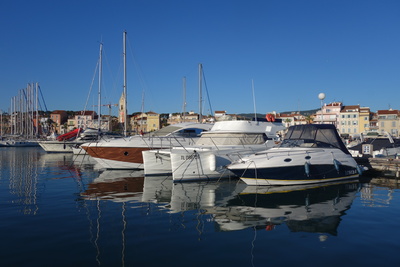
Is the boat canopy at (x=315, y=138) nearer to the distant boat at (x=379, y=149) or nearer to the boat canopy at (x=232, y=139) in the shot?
the boat canopy at (x=232, y=139)

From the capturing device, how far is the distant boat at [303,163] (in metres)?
14.2

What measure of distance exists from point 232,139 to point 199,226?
427 inches

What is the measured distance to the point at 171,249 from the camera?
22.8 feet

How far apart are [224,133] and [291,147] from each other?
4755 millimetres

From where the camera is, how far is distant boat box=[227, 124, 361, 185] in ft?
46.6

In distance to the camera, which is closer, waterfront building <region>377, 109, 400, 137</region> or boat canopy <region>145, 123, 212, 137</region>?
boat canopy <region>145, 123, 212, 137</region>

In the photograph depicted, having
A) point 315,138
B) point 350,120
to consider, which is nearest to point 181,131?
point 315,138

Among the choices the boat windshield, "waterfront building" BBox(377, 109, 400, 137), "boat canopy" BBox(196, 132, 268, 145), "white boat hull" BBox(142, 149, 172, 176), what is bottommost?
"white boat hull" BBox(142, 149, 172, 176)

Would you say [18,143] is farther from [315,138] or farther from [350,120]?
[350,120]

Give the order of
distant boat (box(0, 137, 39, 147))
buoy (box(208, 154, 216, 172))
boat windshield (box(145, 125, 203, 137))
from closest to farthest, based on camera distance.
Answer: buoy (box(208, 154, 216, 172))
boat windshield (box(145, 125, 203, 137))
distant boat (box(0, 137, 39, 147))

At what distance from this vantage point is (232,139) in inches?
755

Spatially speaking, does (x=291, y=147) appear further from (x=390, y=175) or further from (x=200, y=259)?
(x=200, y=259)

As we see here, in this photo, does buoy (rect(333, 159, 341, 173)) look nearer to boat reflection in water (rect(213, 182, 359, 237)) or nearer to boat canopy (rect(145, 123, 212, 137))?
boat reflection in water (rect(213, 182, 359, 237))

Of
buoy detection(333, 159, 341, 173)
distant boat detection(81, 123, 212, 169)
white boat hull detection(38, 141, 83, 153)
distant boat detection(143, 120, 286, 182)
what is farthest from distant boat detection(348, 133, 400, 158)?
white boat hull detection(38, 141, 83, 153)
